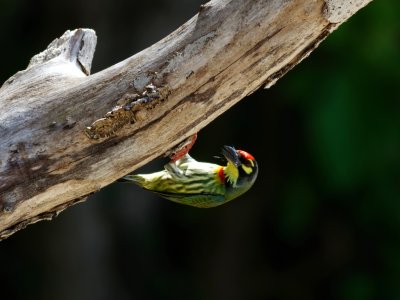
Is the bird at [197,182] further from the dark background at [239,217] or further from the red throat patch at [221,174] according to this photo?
the dark background at [239,217]

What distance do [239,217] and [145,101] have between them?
161 inches

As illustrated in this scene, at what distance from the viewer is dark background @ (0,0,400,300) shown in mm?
5836

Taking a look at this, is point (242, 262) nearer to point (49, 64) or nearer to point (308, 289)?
point (308, 289)

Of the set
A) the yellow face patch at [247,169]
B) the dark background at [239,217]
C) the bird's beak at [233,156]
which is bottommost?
the yellow face patch at [247,169]

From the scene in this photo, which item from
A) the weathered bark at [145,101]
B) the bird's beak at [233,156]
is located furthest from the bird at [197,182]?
the weathered bark at [145,101]

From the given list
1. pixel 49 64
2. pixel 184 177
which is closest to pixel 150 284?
pixel 184 177

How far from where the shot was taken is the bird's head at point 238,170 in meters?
3.39

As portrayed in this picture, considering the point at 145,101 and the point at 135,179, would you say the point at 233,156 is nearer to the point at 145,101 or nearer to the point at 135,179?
the point at 135,179

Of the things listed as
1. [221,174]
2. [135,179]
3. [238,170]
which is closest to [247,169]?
[238,170]

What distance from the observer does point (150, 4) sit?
6.57 m

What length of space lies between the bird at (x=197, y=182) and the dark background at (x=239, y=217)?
2326mm

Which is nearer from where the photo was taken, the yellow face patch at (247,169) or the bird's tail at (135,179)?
the bird's tail at (135,179)

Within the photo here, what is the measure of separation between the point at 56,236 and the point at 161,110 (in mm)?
4182

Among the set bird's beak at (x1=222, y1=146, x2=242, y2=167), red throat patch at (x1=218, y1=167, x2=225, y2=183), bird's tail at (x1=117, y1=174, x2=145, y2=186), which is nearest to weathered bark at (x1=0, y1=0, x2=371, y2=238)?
bird's tail at (x1=117, y1=174, x2=145, y2=186)
